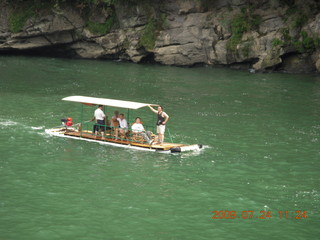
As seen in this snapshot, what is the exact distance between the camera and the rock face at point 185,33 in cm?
5966

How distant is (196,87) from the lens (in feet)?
Result: 170

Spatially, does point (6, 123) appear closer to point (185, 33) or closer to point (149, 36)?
point (185, 33)

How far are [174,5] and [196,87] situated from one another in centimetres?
1697

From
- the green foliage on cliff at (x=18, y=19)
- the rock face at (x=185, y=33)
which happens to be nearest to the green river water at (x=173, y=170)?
the rock face at (x=185, y=33)

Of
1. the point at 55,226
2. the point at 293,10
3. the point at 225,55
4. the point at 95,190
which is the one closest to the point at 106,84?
the point at 225,55

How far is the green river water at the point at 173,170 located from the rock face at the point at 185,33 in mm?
9636

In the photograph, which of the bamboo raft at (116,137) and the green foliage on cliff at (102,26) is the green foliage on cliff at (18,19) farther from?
the bamboo raft at (116,137)

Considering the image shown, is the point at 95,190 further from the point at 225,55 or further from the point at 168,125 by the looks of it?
the point at 225,55

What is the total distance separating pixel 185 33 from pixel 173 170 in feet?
118

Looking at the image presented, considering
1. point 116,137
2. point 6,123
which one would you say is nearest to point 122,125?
point 116,137

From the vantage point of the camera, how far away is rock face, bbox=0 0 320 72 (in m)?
59.7

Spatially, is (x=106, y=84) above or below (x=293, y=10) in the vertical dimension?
below

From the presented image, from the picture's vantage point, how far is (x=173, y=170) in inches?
1163

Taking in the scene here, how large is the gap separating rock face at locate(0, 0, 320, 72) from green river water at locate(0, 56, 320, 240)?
964cm
